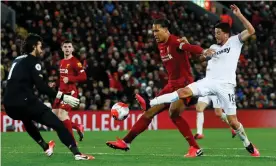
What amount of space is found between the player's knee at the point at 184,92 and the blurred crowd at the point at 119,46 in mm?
12299

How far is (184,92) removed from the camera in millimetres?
11766

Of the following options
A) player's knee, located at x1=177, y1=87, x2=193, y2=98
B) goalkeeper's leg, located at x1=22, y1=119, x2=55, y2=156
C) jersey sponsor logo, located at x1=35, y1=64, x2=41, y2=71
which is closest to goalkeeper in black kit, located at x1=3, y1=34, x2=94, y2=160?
jersey sponsor logo, located at x1=35, y1=64, x2=41, y2=71

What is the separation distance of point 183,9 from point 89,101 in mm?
10650

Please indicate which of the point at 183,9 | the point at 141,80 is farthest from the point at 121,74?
the point at 183,9

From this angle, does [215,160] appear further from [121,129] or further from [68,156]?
[121,129]

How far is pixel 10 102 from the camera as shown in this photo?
1066cm

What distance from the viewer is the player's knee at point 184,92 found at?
1176 centimetres

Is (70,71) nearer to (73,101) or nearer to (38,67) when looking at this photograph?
(38,67)

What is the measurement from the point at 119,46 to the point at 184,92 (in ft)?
55.6

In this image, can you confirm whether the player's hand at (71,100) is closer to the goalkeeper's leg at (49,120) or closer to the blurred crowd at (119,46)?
the goalkeeper's leg at (49,120)

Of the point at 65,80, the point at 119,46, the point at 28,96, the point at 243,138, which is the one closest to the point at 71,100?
the point at 28,96

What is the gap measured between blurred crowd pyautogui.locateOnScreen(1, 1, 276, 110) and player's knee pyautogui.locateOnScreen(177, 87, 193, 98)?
1230 cm

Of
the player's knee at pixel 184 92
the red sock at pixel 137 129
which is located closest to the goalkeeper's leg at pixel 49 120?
the red sock at pixel 137 129

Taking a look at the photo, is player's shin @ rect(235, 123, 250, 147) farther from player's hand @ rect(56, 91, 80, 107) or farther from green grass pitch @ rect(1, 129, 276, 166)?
player's hand @ rect(56, 91, 80, 107)
